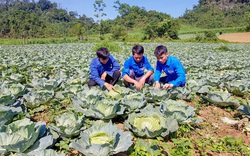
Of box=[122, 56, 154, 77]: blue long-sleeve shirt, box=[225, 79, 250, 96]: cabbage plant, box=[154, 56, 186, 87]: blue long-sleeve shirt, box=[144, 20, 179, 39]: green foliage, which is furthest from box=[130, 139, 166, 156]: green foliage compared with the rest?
box=[144, 20, 179, 39]: green foliage

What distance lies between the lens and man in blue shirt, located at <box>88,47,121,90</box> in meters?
4.18

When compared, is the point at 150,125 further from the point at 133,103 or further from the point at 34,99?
the point at 34,99

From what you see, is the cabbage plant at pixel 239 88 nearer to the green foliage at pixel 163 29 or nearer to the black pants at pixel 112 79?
the black pants at pixel 112 79

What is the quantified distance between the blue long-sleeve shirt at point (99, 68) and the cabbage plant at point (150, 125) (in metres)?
1.63

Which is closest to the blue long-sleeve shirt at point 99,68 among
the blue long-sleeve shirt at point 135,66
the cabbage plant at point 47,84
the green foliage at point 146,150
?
the blue long-sleeve shirt at point 135,66

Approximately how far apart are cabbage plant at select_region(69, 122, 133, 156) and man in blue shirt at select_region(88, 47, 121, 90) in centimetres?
195

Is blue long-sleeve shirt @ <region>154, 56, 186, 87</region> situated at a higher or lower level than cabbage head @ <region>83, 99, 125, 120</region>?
higher

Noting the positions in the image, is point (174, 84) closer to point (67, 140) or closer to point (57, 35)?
point (67, 140)

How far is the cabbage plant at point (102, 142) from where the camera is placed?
1969 mm

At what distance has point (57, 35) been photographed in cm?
4862

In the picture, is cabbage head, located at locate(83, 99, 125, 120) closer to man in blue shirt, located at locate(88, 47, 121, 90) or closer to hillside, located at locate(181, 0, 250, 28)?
man in blue shirt, located at locate(88, 47, 121, 90)

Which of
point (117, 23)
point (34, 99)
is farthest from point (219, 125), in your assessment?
point (117, 23)

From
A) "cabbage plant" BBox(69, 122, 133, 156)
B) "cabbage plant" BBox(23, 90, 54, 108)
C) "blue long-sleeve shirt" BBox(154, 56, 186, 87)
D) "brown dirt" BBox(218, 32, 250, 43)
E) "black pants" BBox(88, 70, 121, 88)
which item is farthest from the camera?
"brown dirt" BBox(218, 32, 250, 43)

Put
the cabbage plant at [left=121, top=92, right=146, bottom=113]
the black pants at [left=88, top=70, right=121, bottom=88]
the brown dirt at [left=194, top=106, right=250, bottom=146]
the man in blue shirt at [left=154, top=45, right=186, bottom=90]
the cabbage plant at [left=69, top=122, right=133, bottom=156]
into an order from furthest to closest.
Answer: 1. the black pants at [left=88, top=70, right=121, bottom=88]
2. the man in blue shirt at [left=154, top=45, right=186, bottom=90]
3. the cabbage plant at [left=121, top=92, right=146, bottom=113]
4. the brown dirt at [left=194, top=106, right=250, bottom=146]
5. the cabbage plant at [left=69, top=122, right=133, bottom=156]
